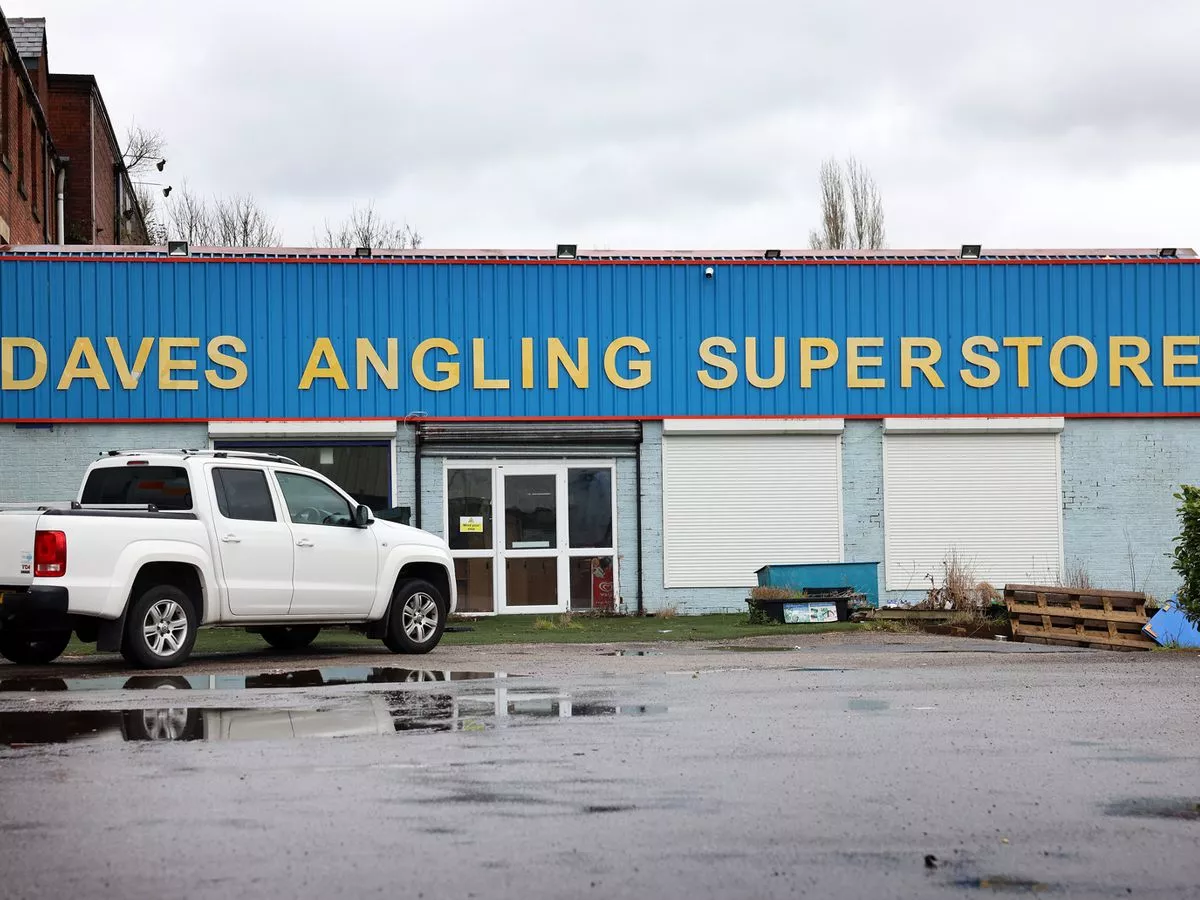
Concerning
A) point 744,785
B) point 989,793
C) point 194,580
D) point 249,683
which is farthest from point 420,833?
point 194,580

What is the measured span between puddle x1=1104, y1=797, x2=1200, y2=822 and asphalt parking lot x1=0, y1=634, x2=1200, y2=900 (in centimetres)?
2

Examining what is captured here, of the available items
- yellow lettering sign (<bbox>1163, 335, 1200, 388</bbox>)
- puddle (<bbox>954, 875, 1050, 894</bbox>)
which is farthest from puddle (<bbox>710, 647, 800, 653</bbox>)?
yellow lettering sign (<bbox>1163, 335, 1200, 388</bbox>)

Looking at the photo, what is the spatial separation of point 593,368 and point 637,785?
19.5m

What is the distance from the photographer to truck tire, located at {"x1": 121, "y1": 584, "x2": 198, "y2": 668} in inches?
547

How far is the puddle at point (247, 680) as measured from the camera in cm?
1208

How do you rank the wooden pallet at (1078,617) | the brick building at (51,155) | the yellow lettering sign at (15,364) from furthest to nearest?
the brick building at (51,155) → the yellow lettering sign at (15,364) → the wooden pallet at (1078,617)

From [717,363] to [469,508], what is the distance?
4.68 m

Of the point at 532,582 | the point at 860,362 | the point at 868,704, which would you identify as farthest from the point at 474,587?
the point at 868,704

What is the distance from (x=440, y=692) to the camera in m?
11.4

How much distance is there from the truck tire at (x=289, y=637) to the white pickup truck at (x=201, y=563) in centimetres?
9

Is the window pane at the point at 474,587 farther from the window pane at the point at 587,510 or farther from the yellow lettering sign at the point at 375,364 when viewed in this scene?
the yellow lettering sign at the point at 375,364

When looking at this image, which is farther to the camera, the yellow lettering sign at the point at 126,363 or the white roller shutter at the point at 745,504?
the white roller shutter at the point at 745,504

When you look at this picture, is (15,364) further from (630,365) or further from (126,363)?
(630,365)

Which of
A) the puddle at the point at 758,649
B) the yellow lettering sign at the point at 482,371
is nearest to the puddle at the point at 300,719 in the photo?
the puddle at the point at 758,649
